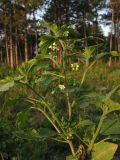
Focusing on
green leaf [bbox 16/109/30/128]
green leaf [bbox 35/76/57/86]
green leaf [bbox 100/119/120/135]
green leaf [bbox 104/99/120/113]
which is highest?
green leaf [bbox 35/76/57/86]

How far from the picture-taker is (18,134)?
→ 219 centimetres

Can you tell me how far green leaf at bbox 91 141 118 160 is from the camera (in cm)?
210

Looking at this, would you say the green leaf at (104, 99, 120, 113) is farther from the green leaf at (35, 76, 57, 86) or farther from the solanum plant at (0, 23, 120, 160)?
the green leaf at (35, 76, 57, 86)

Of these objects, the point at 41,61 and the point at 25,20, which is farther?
the point at 25,20

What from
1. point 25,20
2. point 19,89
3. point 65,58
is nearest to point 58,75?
point 65,58

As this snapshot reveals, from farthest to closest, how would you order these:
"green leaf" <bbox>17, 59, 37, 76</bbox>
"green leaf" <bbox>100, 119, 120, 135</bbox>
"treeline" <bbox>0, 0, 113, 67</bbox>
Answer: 1. "treeline" <bbox>0, 0, 113, 67</bbox>
2. "green leaf" <bbox>100, 119, 120, 135</bbox>
3. "green leaf" <bbox>17, 59, 37, 76</bbox>

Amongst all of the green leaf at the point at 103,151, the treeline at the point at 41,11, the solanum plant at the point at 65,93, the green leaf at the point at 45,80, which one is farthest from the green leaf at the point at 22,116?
the treeline at the point at 41,11

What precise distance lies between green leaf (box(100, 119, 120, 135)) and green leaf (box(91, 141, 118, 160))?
0.07 metres

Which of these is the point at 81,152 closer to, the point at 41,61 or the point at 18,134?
the point at 18,134

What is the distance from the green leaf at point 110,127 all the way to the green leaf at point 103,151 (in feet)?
0.21

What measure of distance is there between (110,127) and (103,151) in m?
0.15

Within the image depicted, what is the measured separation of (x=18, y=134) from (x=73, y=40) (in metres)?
0.64

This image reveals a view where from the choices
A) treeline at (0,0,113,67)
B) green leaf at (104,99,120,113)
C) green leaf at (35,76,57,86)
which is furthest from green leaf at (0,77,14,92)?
treeline at (0,0,113,67)

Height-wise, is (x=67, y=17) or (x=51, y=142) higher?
(x=67, y=17)
